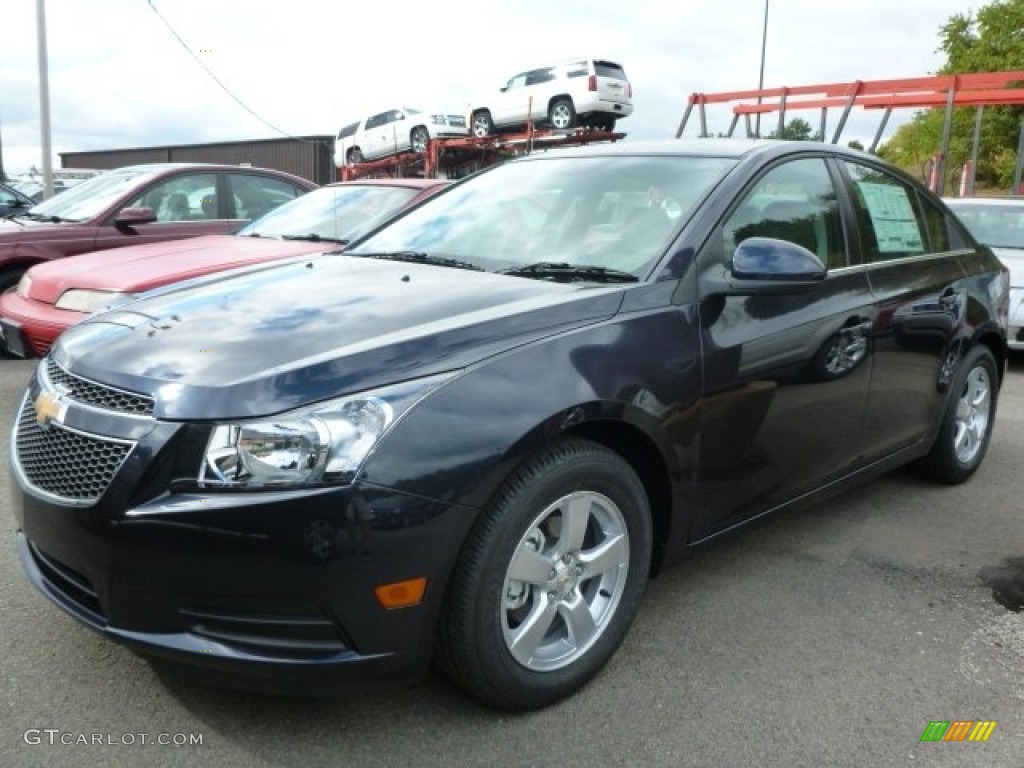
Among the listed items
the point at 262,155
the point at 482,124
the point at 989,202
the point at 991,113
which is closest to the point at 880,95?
the point at 989,202

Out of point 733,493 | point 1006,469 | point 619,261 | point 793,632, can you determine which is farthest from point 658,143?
point 1006,469

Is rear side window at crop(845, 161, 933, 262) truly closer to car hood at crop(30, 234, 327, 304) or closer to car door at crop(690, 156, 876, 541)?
car door at crop(690, 156, 876, 541)

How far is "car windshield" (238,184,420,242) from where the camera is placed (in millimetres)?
6156

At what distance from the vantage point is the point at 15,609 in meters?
2.91

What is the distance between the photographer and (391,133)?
2200cm

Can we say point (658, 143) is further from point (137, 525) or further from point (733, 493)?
point (137, 525)

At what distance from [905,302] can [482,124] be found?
17769 millimetres

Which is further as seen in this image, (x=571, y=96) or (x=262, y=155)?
(x=262, y=155)

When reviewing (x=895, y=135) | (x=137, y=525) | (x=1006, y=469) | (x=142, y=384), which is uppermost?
(x=895, y=135)

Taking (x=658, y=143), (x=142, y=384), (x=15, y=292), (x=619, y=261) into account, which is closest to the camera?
(x=142, y=384)

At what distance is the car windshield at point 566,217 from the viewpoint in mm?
2945

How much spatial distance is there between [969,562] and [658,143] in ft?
6.86

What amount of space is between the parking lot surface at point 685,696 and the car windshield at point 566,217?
3.53 feet

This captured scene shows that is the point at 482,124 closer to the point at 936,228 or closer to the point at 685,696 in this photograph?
the point at 936,228
